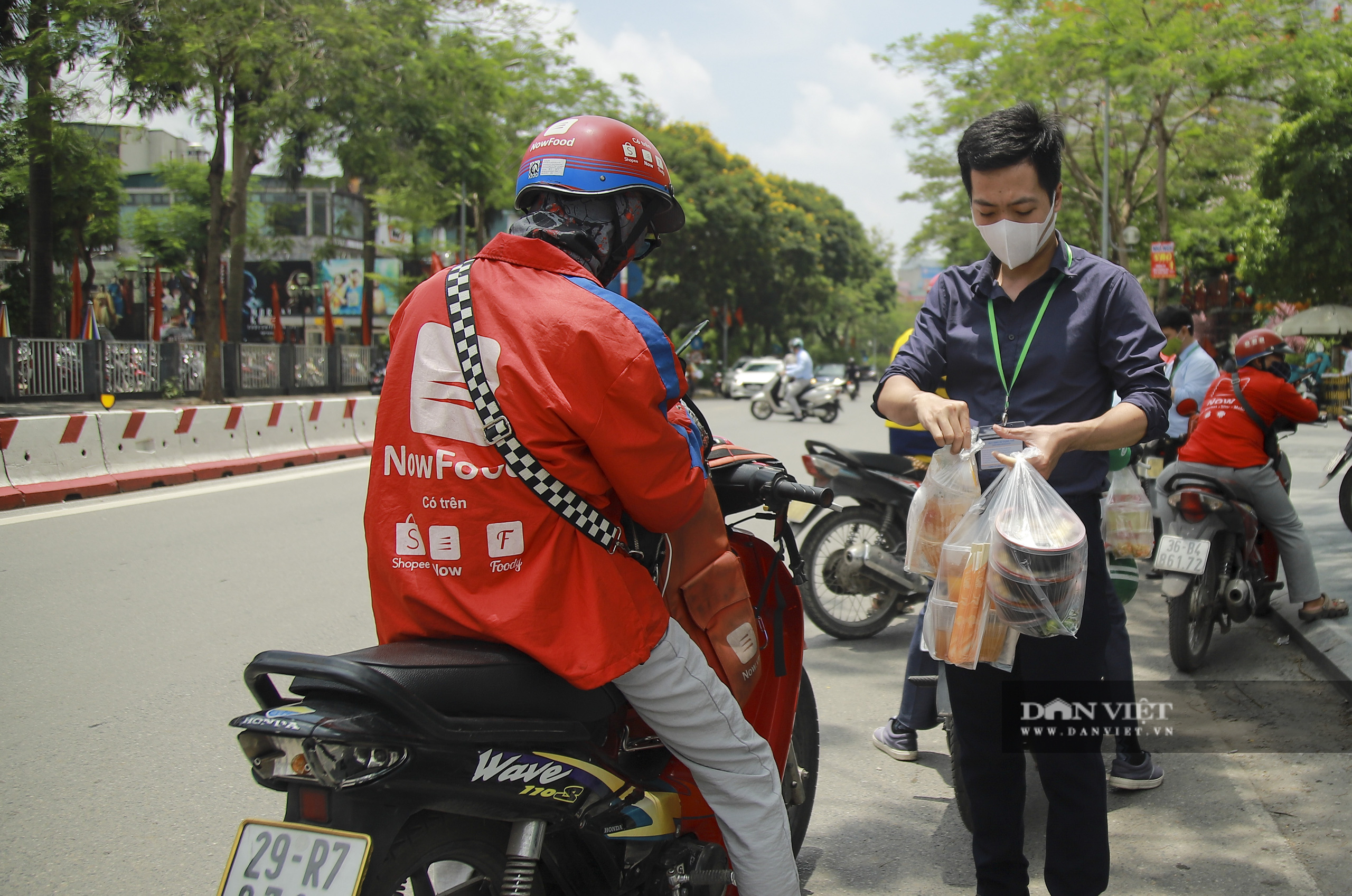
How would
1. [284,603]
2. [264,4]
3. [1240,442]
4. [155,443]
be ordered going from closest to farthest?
[1240,442] < [284,603] < [155,443] < [264,4]

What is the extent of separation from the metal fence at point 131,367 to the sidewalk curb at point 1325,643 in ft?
61.3

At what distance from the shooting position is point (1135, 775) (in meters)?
3.39

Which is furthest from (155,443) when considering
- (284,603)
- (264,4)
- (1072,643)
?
(1072,643)

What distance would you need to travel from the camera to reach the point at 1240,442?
4.70m

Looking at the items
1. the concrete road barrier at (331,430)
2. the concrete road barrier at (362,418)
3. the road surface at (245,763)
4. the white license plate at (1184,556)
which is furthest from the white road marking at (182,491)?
the white license plate at (1184,556)

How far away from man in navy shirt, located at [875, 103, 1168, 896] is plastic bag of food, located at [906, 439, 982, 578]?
7 centimetres

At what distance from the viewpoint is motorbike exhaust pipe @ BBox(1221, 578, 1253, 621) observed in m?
4.60

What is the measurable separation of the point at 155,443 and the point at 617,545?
32.6 ft

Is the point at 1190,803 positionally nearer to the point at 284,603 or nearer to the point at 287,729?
the point at 287,729

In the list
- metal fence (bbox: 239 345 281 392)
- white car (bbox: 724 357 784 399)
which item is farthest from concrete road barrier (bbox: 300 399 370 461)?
white car (bbox: 724 357 784 399)

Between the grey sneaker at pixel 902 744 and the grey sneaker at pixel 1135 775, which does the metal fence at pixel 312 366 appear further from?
the grey sneaker at pixel 1135 775

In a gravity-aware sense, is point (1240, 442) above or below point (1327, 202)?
below

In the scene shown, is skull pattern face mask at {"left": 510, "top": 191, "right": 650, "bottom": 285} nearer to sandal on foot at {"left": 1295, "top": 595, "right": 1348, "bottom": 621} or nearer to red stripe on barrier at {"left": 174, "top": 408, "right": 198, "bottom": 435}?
sandal on foot at {"left": 1295, "top": 595, "right": 1348, "bottom": 621}

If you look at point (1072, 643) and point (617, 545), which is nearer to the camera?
point (617, 545)
